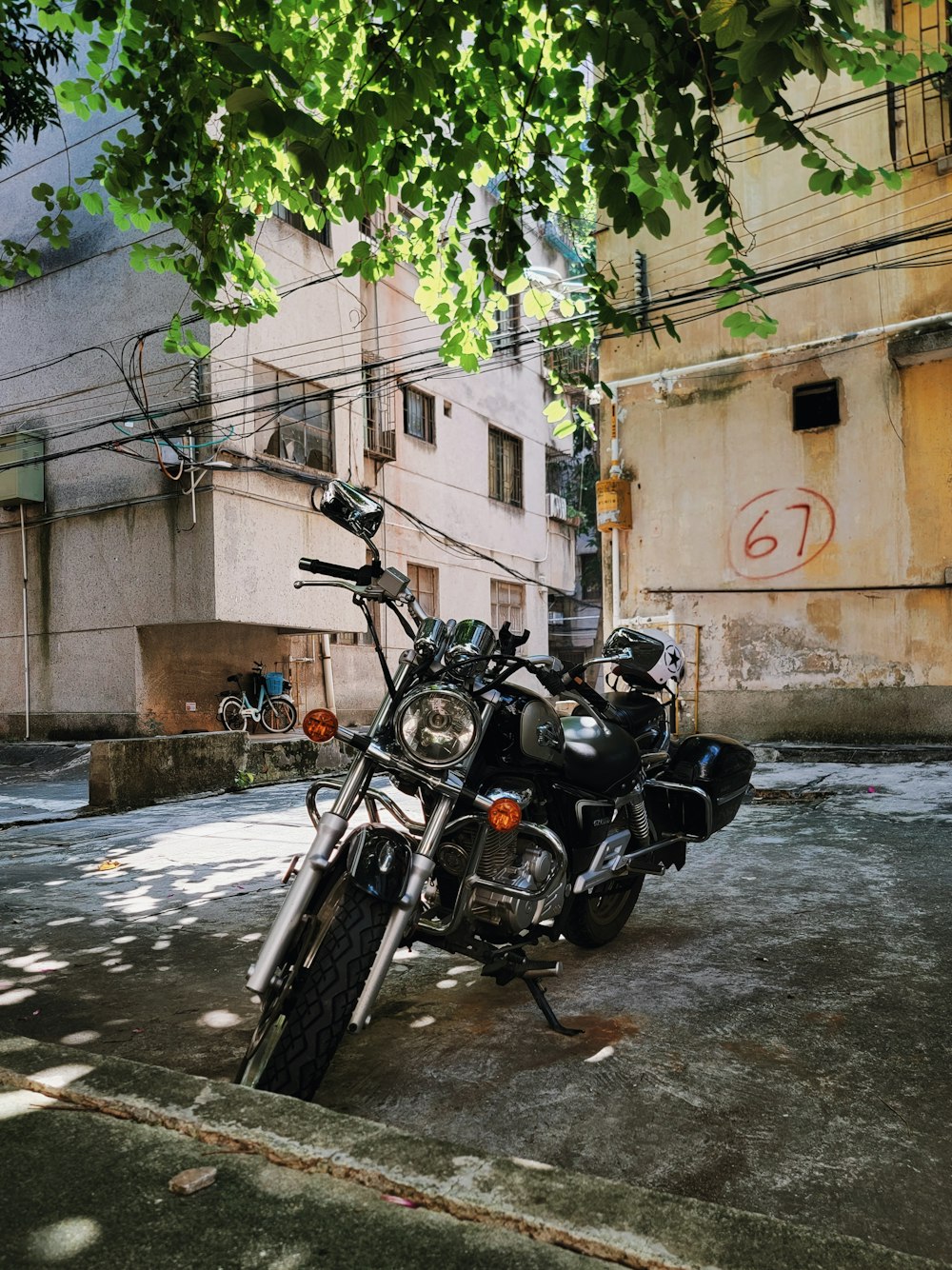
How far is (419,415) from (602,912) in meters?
15.4

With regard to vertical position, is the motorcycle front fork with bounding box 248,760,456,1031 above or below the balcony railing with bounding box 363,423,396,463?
below

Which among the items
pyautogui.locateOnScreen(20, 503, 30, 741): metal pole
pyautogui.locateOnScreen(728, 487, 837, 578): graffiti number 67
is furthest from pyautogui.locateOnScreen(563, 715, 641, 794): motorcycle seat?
pyautogui.locateOnScreen(20, 503, 30, 741): metal pole

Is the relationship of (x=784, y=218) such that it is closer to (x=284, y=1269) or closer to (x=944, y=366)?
(x=944, y=366)

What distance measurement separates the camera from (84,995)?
323cm

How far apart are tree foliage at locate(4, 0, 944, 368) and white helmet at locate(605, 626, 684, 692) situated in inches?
56.4

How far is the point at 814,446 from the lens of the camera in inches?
437

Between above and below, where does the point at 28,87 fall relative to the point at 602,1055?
above

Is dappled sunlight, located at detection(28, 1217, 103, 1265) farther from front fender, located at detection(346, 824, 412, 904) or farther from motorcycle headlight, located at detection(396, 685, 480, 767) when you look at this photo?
motorcycle headlight, located at detection(396, 685, 480, 767)

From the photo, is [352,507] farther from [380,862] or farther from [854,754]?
[854,754]

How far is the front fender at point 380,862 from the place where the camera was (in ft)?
7.76

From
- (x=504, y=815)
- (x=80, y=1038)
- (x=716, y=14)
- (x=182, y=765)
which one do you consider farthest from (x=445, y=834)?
(x=182, y=765)

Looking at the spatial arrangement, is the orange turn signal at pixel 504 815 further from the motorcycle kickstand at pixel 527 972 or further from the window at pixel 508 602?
the window at pixel 508 602

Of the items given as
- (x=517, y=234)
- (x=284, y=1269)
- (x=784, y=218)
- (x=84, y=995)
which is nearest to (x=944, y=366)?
(x=784, y=218)

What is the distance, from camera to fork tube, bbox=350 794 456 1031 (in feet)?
7.39
